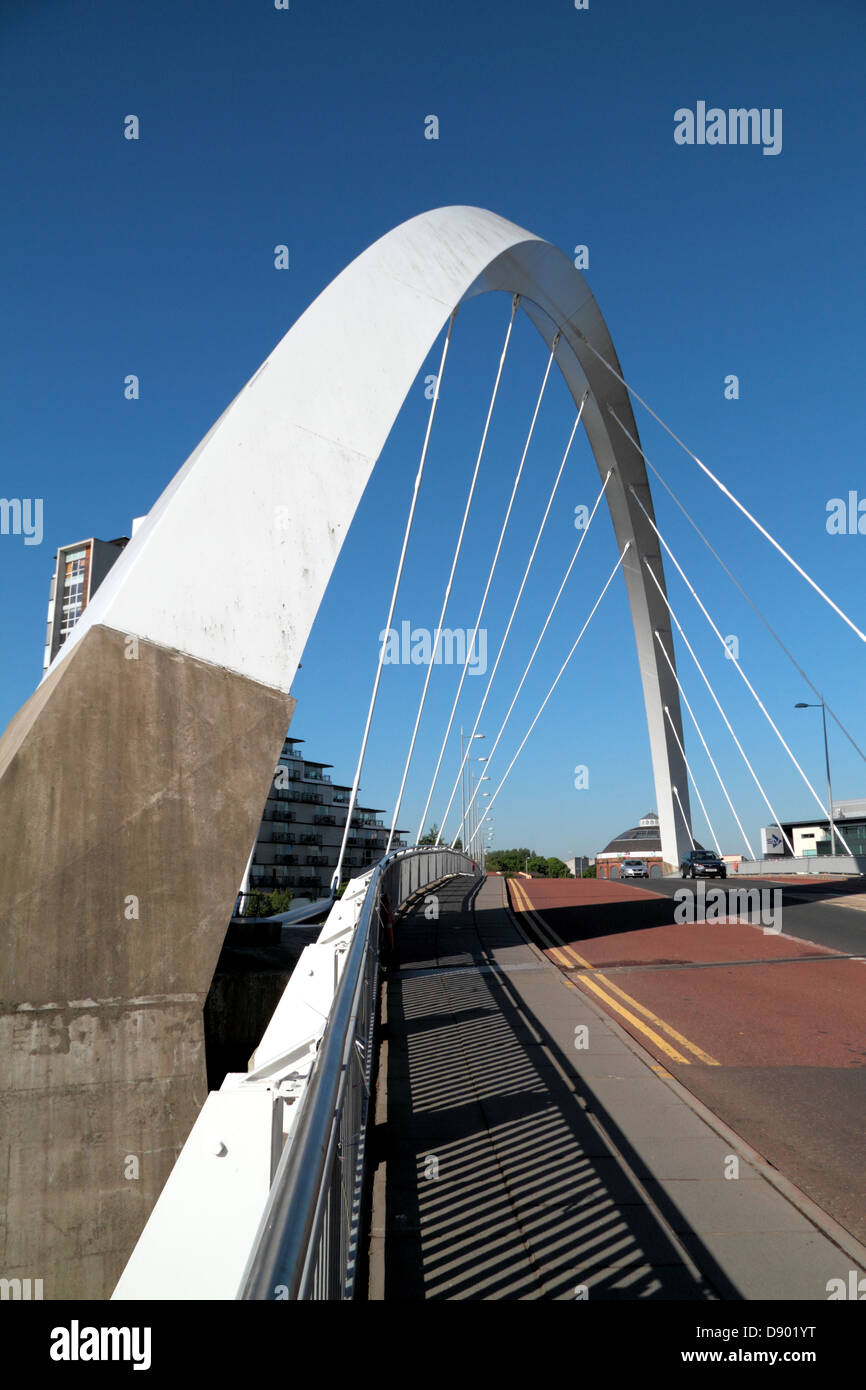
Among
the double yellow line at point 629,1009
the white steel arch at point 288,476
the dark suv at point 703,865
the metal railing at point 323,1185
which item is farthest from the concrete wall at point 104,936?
the dark suv at point 703,865

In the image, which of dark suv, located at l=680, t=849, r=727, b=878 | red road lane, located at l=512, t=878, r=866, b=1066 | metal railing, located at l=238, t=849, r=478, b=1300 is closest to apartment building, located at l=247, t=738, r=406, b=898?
dark suv, located at l=680, t=849, r=727, b=878

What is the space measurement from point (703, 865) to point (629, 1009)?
86.3 feet

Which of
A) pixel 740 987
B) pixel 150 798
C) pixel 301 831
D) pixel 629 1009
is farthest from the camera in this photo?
pixel 301 831

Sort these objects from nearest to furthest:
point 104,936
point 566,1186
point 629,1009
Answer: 1. point 566,1186
2. point 104,936
3. point 629,1009

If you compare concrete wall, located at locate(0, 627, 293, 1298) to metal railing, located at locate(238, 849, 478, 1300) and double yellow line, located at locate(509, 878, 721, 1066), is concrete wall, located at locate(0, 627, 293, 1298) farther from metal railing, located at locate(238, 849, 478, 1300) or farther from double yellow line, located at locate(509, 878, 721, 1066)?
double yellow line, located at locate(509, 878, 721, 1066)

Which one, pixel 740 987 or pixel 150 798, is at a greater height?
pixel 150 798

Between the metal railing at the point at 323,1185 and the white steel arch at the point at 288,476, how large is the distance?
4862mm

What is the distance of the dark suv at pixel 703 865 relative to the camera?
33750mm

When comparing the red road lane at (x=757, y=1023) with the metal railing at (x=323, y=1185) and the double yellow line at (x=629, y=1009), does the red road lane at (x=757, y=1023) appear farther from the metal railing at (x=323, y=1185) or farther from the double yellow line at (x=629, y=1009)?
the metal railing at (x=323, y=1185)

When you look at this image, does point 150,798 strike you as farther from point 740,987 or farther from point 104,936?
point 740,987

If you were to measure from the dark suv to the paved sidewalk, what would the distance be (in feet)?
89.7

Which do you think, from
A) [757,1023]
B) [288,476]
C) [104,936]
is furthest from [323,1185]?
[288,476]

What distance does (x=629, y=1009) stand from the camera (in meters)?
9.17
